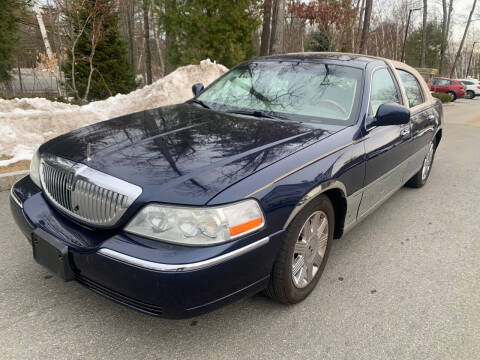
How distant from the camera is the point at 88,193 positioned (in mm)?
2094

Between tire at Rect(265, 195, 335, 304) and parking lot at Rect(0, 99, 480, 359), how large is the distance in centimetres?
14

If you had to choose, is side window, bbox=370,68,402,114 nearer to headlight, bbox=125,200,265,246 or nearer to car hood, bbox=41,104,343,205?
car hood, bbox=41,104,343,205

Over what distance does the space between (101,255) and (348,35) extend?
18.7 metres

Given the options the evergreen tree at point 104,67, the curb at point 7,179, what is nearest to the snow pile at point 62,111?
the curb at point 7,179

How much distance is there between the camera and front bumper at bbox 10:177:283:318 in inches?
72.4

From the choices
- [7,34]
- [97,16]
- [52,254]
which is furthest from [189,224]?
[7,34]

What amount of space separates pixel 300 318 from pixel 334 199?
87cm

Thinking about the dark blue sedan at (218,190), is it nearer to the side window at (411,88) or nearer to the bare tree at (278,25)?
the side window at (411,88)

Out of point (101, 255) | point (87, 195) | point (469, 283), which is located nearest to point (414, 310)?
point (469, 283)

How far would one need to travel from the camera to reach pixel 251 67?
3.90 metres

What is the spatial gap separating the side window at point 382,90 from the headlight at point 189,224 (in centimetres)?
186

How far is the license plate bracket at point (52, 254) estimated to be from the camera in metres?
2.05

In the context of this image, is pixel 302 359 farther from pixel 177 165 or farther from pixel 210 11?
pixel 210 11

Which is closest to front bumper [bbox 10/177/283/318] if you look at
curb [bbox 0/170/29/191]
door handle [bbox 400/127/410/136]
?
door handle [bbox 400/127/410/136]
